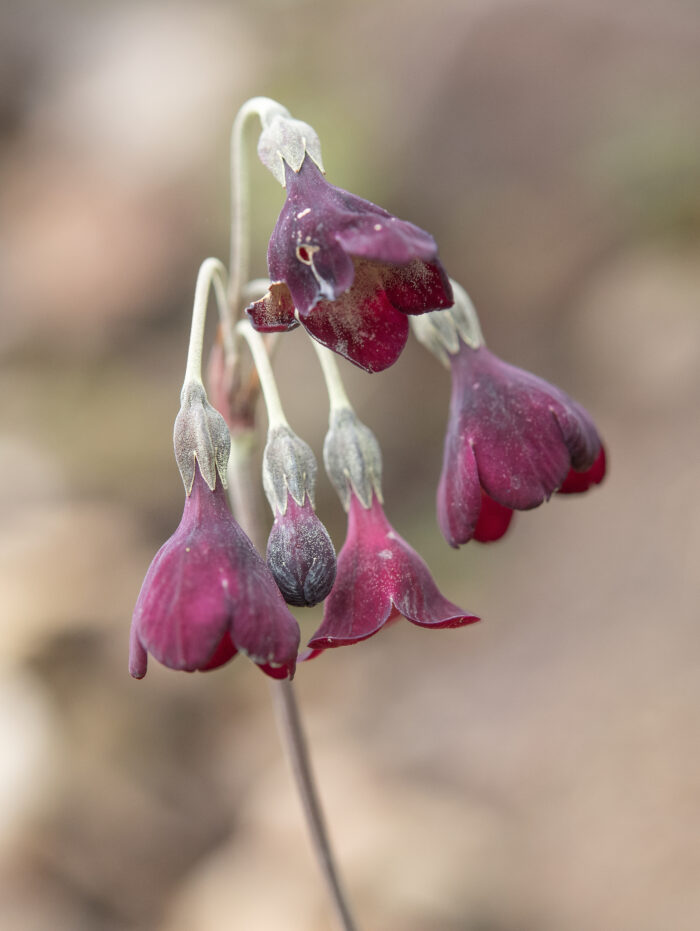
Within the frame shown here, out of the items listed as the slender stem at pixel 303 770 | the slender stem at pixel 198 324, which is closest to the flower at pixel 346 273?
the slender stem at pixel 198 324

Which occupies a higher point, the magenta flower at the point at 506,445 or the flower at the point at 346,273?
the flower at the point at 346,273

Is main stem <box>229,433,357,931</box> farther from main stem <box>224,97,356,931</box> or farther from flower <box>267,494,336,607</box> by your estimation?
flower <box>267,494,336,607</box>

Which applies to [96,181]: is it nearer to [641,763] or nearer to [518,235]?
[518,235]

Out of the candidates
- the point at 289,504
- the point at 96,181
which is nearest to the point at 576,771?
the point at 289,504

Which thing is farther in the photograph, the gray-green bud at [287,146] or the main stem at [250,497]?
the main stem at [250,497]

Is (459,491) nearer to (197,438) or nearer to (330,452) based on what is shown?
(330,452)

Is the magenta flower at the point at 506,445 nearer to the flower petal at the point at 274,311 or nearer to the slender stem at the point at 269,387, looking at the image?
the slender stem at the point at 269,387

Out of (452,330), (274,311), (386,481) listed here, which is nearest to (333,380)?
(452,330)
